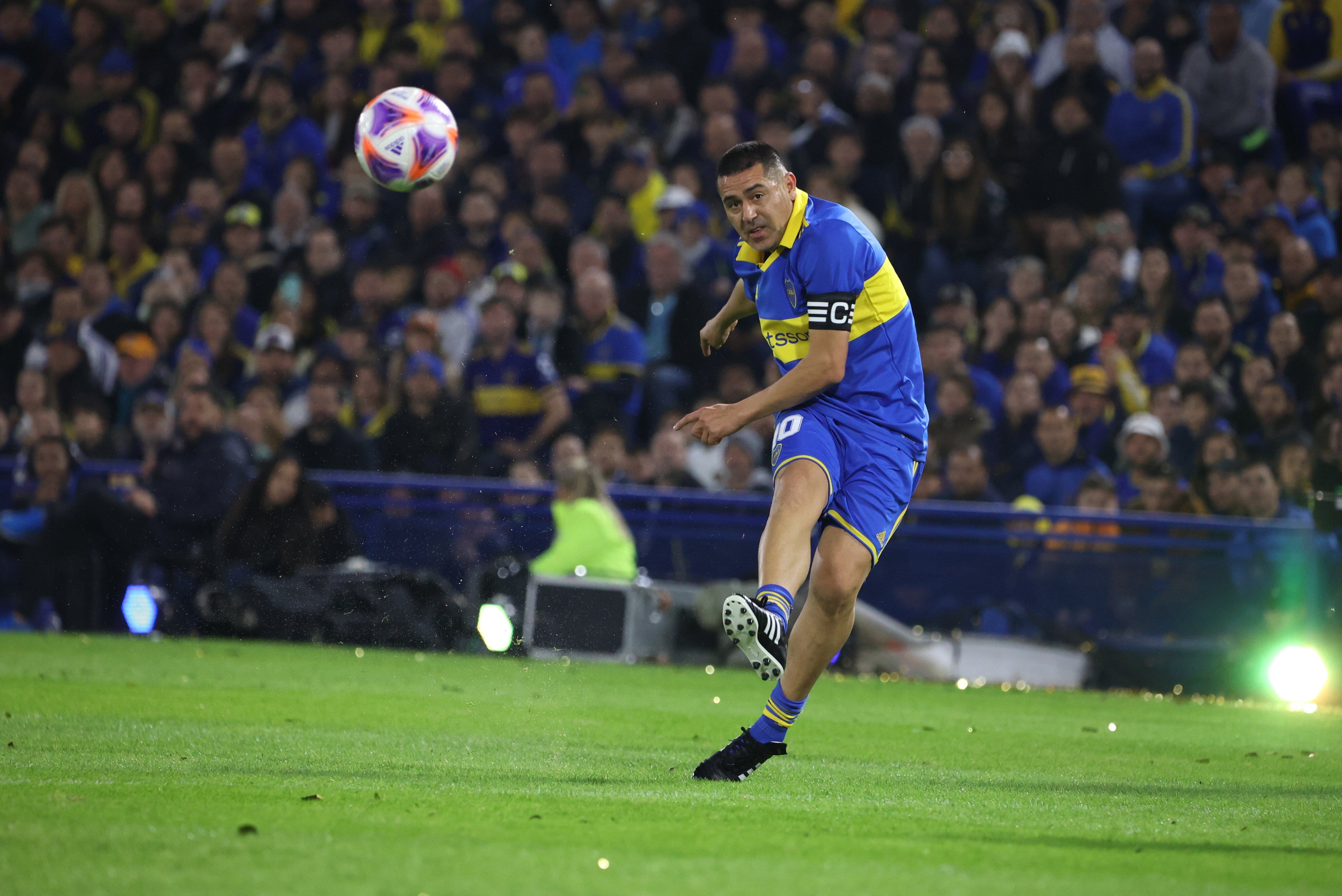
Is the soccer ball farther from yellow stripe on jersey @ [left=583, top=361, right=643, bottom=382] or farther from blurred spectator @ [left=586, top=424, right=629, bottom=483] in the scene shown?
yellow stripe on jersey @ [left=583, top=361, right=643, bottom=382]

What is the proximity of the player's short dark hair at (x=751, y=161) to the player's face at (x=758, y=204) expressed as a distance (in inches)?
0.5

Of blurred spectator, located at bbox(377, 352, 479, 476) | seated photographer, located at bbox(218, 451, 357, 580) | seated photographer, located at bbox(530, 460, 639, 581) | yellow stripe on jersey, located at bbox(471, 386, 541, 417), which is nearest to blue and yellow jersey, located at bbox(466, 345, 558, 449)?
yellow stripe on jersey, located at bbox(471, 386, 541, 417)

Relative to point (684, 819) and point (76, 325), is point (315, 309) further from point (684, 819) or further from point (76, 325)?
point (684, 819)

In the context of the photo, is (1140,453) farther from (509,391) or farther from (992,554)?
(509,391)

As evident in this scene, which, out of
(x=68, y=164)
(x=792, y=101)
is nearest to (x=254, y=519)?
(x=792, y=101)

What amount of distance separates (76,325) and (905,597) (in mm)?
9020

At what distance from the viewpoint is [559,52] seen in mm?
18453

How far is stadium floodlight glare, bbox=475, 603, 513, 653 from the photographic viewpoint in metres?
12.7

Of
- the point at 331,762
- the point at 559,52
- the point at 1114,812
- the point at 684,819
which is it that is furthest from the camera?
the point at 559,52

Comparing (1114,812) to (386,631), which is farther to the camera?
(386,631)

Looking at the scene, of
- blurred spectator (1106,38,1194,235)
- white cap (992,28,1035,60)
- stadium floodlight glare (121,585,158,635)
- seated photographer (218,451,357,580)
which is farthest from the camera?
white cap (992,28,1035,60)

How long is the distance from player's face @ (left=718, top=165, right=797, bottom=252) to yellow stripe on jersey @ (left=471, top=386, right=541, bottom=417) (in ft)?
25.6

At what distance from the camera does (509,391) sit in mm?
14094

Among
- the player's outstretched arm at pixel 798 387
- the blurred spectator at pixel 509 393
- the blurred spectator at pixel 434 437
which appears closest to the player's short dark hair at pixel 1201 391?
the blurred spectator at pixel 509 393
